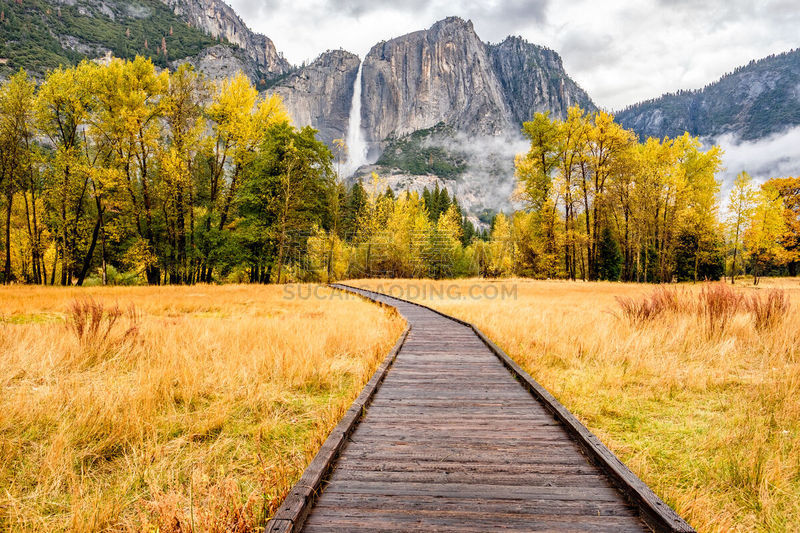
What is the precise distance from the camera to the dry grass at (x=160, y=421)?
2.40 meters

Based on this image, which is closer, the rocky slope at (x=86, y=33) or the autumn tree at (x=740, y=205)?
the autumn tree at (x=740, y=205)

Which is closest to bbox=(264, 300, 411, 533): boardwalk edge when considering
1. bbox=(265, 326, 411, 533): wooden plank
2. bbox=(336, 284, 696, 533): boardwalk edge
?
bbox=(265, 326, 411, 533): wooden plank

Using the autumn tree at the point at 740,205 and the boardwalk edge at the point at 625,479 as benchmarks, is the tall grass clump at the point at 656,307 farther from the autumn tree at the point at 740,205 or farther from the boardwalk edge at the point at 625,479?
the autumn tree at the point at 740,205

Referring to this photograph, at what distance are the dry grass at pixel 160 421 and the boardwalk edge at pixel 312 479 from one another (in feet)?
0.56

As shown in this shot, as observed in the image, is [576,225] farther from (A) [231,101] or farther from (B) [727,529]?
(B) [727,529]

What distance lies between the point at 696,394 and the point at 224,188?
30.8m

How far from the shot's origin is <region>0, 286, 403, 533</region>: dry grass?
2.40 m

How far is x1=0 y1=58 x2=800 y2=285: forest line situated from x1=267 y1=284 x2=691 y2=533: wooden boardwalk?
25.5 m

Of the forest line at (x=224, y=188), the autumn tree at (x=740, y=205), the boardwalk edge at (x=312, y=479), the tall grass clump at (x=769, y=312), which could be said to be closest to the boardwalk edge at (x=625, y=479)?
the boardwalk edge at (x=312, y=479)

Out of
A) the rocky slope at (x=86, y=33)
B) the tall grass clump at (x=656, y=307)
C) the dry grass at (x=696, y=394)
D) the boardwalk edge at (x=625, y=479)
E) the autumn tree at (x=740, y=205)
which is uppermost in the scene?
the rocky slope at (x=86, y=33)

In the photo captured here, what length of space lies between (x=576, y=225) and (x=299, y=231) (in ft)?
91.1

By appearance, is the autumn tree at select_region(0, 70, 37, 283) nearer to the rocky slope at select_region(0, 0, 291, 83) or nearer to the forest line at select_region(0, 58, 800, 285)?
the forest line at select_region(0, 58, 800, 285)

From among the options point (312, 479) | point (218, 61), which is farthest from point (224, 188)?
point (218, 61)

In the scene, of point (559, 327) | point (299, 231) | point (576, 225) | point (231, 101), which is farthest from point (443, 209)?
point (559, 327)
